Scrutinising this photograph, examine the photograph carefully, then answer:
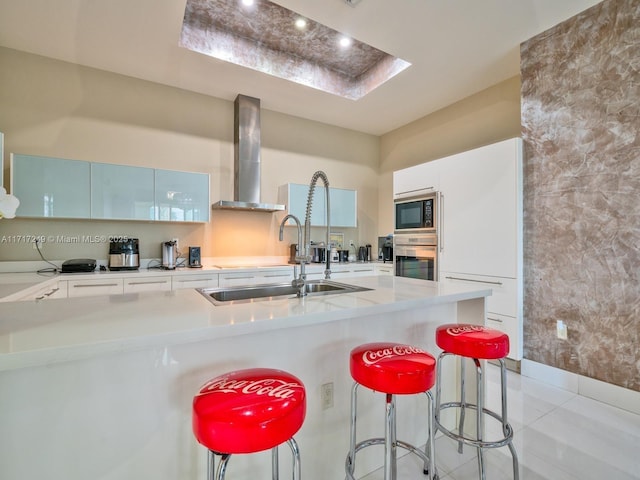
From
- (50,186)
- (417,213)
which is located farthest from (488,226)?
(50,186)

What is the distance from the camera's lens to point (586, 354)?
2.29 metres

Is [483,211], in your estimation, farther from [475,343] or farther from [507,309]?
[475,343]

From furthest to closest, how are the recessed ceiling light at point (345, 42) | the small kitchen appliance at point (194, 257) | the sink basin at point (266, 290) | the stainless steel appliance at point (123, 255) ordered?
the small kitchen appliance at point (194, 257), the recessed ceiling light at point (345, 42), the stainless steel appliance at point (123, 255), the sink basin at point (266, 290)

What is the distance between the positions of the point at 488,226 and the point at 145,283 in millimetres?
3208

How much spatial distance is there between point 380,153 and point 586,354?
12.5ft

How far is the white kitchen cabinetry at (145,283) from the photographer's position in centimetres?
275

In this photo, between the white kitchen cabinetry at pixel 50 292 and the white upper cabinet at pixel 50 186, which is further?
the white upper cabinet at pixel 50 186

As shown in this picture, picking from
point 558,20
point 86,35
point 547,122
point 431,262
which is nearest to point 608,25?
point 558,20

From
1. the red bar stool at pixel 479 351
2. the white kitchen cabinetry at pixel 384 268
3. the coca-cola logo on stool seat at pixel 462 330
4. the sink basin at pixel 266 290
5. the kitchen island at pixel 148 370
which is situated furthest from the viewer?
the white kitchen cabinetry at pixel 384 268

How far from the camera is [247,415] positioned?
30.2 inches

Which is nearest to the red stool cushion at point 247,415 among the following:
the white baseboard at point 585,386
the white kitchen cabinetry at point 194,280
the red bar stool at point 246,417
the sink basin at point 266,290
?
the red bar stool at point 246,417

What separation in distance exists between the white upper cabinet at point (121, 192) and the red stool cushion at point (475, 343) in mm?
2935

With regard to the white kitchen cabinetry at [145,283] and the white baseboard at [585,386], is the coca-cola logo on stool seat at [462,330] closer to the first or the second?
the white baseboard at [585,386]

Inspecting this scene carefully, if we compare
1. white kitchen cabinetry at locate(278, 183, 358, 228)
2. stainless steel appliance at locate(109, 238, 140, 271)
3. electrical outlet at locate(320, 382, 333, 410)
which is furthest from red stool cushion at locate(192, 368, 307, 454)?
white kitchen cabinetry at locate(278, 183, 358, 228)
